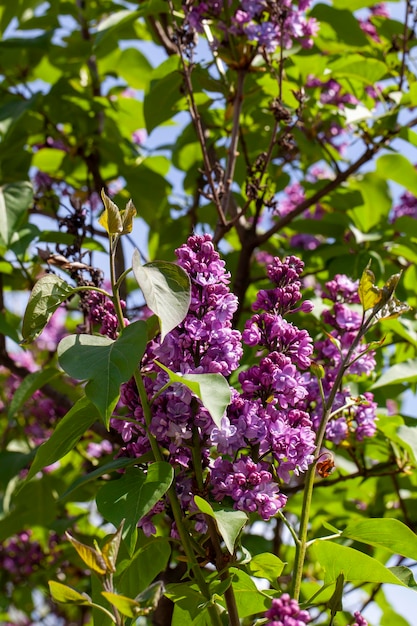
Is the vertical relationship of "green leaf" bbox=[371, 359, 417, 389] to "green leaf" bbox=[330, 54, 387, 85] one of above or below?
below

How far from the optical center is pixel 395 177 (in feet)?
6.69

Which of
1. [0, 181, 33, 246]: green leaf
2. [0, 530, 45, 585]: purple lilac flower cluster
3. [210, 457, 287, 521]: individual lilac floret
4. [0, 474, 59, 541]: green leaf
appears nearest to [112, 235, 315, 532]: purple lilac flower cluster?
[210, 457, 287, 521]: individual lilac floret

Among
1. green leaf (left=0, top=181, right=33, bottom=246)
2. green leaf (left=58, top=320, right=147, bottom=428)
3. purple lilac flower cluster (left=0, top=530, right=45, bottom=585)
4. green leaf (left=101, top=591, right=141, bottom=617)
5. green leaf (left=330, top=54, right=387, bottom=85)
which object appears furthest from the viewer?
purple lilac flower cluster (left=0, top=530, right=45, bottom=585)

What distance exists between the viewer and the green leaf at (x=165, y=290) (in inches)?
34.3

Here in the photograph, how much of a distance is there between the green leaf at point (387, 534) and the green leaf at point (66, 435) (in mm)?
337

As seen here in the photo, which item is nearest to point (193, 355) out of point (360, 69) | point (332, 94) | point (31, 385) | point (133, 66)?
point (31, 385)

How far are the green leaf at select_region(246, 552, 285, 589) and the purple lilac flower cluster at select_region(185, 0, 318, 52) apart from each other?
0.98m

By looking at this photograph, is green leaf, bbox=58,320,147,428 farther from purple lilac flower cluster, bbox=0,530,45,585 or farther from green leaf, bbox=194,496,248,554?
purple lilac flower cluster, bbox=0,530,45,585

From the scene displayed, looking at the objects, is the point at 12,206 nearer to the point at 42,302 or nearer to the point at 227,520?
the point at 42,302

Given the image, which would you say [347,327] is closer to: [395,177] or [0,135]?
[395,177]

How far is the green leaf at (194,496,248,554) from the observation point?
0.87m

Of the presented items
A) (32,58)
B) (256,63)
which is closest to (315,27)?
(256,63)

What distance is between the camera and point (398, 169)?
202 cm

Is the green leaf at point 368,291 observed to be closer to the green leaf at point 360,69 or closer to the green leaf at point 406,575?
the green leaf at point 406,575
